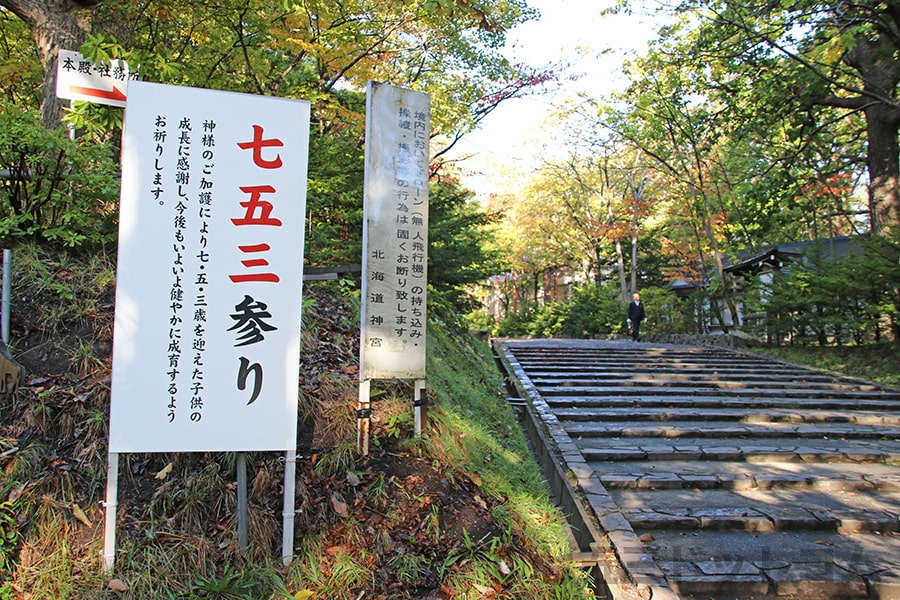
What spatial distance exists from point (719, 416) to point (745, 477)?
2.72m

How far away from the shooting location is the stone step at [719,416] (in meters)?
8.17

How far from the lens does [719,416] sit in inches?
329

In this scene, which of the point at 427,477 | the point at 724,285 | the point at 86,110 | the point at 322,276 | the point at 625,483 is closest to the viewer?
the point at 427,477

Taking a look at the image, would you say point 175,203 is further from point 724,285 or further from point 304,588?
point 724,285

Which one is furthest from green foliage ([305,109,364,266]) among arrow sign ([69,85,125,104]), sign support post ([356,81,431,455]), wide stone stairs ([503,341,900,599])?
wide stone stairs ([503,341,900,599])

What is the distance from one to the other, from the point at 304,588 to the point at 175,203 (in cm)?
233

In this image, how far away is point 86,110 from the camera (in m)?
4.54

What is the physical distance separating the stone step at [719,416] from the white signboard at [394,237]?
440 centimetres

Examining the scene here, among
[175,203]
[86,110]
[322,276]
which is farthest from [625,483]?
[86,110]

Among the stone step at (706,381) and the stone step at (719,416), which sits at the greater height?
the stone step at (706,381)

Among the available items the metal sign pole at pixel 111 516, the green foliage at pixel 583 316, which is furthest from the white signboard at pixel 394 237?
the green foliage at pixel 583 316

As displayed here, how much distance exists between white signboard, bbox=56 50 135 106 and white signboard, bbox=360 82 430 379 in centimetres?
180

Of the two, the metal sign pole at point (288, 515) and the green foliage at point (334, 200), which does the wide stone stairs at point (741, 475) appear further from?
the green foliage at point (334, 200)

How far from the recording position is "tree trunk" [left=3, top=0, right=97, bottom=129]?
18.4 ft
